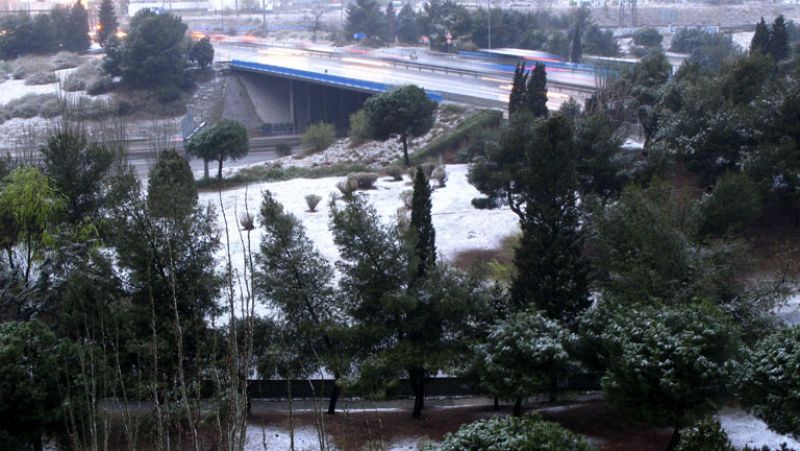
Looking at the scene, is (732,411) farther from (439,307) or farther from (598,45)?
(598,45)

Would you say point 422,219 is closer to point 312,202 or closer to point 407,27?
point 312,202

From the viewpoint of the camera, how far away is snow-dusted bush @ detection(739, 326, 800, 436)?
1066cm

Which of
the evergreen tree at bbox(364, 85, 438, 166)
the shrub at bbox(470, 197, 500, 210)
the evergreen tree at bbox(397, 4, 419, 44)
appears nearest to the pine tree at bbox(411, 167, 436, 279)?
the shrub at bbox(470, 197, 500, 210)

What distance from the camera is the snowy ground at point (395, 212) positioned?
73.1ft

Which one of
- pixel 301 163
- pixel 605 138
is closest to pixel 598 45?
pixel 301 163

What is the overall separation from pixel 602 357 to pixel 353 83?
113ft

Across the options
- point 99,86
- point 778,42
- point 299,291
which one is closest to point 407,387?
point 299,291

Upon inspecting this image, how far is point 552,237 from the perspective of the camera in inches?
607

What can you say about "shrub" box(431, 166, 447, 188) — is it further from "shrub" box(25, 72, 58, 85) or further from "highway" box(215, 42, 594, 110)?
"shrub" box(25, 72, 58, 85)

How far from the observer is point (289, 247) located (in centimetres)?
1403

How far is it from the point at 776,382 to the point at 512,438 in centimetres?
393

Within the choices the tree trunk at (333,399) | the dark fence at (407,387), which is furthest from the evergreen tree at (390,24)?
the tree trunk at (333,399)

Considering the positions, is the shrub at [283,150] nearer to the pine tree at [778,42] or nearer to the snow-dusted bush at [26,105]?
the snow-dusted bush at [26,105]

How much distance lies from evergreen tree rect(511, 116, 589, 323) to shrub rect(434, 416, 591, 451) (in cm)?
548
